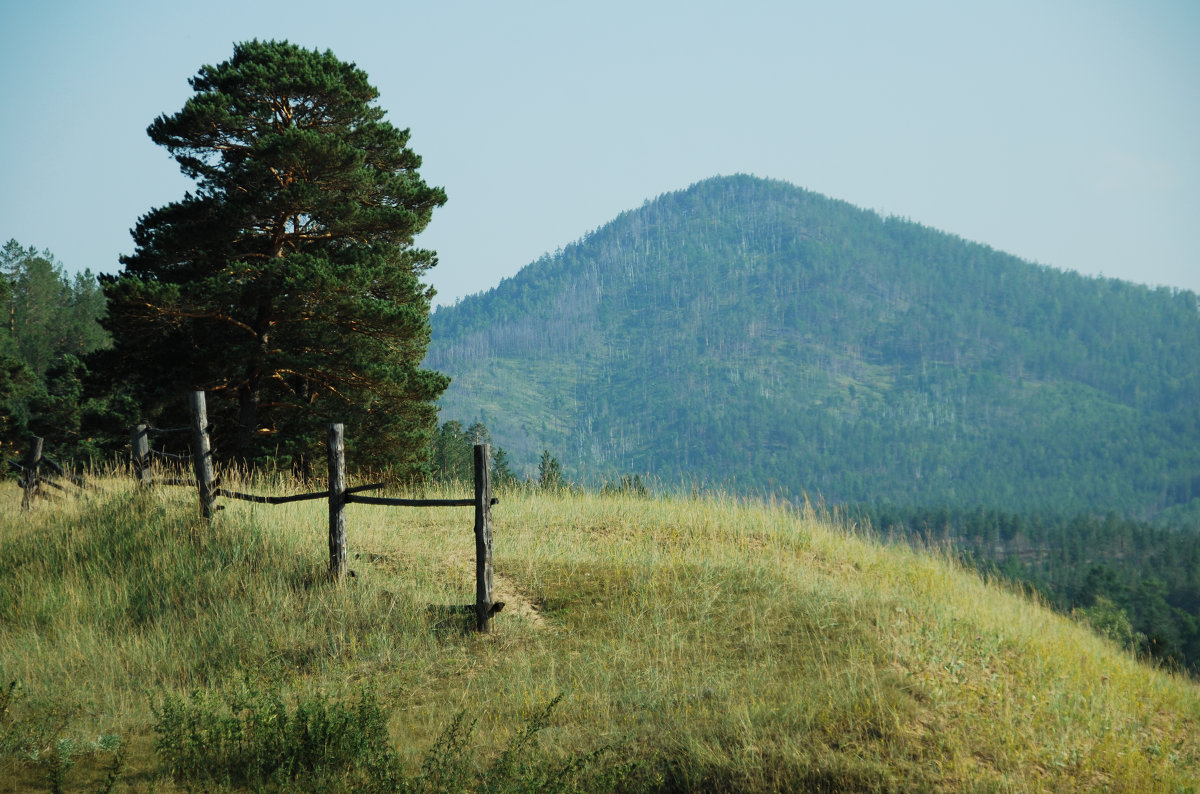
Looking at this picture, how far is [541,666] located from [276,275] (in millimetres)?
14006

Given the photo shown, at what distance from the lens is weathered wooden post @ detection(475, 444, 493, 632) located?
9.85 meters

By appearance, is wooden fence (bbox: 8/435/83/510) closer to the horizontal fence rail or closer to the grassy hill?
the grassy hill

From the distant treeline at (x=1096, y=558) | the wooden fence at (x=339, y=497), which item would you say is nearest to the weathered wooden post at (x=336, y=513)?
the wooden fence at (x=339, y=497)

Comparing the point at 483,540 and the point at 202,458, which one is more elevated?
the point at 202,458

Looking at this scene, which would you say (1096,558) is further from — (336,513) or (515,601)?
(336,513)

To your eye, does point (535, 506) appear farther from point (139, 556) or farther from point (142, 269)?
point (142, 269)

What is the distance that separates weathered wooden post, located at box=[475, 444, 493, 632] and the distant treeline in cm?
8034

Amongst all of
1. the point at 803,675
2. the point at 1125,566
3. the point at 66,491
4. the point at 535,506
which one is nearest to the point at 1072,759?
the point at 803,675

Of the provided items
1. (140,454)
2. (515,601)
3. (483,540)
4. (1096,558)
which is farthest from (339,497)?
(1096,558)

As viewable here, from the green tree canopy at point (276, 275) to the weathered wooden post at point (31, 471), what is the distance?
404 cm

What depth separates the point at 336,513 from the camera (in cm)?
1089

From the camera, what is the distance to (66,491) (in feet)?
47.8

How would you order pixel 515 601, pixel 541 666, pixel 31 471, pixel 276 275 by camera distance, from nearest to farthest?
1. pixel 541 666
2. pixel 515 601
3. pixel 31 471
4. pixel 276 275

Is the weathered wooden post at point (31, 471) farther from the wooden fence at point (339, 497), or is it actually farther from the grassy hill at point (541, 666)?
the wooden fence at point (339, 497)
